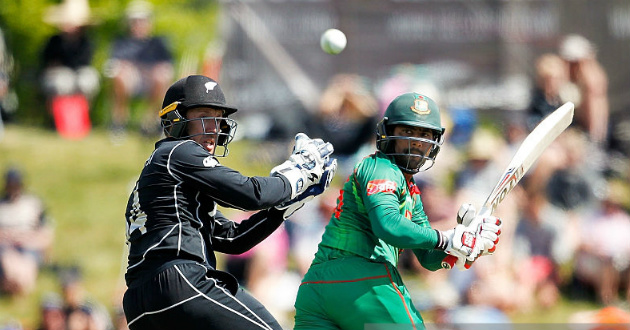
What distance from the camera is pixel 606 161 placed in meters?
10.4

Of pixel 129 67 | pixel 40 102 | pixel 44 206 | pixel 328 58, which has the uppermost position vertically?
pixel 328 58

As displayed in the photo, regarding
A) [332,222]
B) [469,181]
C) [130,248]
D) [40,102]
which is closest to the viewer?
[130,248]

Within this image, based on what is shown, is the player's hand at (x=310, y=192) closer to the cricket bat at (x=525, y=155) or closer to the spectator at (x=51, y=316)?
the cricket bat at (x=525, y=155)

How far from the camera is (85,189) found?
1198 centimetres

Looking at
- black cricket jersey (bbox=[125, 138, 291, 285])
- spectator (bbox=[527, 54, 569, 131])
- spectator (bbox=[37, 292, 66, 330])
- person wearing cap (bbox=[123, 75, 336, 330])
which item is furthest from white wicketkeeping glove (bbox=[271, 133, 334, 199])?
spectator (bbox=[527, 54, 569, 131])

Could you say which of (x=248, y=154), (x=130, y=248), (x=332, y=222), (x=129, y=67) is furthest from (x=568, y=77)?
(x=130, y=248)

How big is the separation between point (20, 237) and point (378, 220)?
21.9 feet

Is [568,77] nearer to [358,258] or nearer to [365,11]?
[365,11]

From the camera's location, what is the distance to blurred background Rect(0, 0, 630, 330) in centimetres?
946

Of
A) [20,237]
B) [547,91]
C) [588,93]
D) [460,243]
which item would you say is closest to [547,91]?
[547,91]

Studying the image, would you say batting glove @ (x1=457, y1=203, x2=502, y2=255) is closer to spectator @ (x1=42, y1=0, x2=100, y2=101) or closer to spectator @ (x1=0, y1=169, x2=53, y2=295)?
spectator @ (x1=0, y1=169, x2=53, y2=295)

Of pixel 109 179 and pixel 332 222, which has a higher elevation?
pixel 332 222

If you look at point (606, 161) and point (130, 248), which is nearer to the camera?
point (130, 248)

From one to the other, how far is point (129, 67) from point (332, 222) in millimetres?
7837
